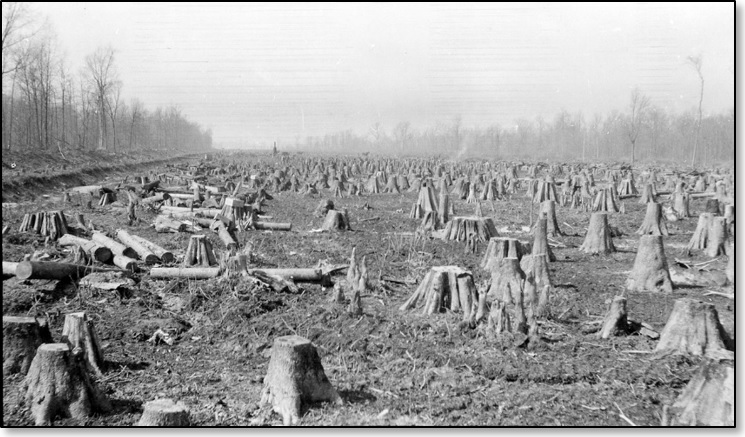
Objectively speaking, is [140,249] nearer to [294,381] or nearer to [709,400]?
[294,381]

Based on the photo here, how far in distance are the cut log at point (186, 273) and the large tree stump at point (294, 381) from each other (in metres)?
4.43

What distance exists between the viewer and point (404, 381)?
553cm

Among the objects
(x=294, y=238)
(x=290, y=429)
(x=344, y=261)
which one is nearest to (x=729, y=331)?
(x=290, y=429)

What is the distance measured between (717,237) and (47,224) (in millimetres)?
13883

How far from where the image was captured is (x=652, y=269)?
28.9 feet

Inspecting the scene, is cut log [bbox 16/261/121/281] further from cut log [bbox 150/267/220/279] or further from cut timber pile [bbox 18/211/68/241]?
cut timber pile [bbox 18/211/68/241]

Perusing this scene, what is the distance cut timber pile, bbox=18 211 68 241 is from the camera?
11.7 meters

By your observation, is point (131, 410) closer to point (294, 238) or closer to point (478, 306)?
point (478, 306)

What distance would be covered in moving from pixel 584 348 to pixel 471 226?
6655 millimetres

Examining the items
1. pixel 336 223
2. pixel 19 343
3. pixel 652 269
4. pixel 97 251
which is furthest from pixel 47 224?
pixel 652 269

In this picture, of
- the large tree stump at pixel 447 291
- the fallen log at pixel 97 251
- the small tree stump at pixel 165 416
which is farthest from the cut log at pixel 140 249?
the small tree stump at pixel 165 416

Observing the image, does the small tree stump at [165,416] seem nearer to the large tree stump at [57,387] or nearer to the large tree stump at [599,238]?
the large tree stump at [57,387]

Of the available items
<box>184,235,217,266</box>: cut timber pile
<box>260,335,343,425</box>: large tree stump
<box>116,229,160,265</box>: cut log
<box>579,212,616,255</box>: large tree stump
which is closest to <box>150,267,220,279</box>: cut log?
<box>184,235,217,266</box>: cut timber pile

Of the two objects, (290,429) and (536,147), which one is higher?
(536,147)
